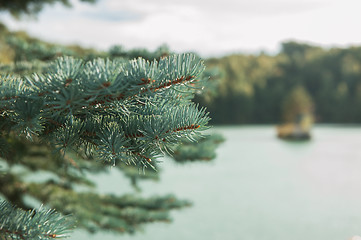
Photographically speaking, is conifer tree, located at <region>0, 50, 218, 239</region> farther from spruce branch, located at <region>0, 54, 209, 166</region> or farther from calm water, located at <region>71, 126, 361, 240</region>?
calm water, located at <region>71, 126, 361, 240</region>

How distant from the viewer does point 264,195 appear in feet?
30.8

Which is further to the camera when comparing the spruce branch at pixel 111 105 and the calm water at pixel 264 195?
the calm water at pixel 264 195

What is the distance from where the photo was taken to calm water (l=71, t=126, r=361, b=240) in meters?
6.43

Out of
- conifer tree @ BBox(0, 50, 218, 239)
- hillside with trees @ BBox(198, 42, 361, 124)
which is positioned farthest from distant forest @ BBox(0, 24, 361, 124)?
conifer tree @ BBox(0, 50, 218, 239)

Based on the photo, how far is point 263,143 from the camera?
20.5 m

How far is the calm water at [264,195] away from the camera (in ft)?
21.1

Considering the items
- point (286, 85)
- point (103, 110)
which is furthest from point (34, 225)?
point (286, 85)

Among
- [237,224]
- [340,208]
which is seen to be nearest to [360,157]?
[340,208]

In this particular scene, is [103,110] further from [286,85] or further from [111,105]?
[286,85]

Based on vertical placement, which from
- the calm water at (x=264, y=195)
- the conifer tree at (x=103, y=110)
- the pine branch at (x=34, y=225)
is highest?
the conifer tree at (x=103, y=110)

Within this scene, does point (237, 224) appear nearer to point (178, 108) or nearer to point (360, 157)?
point (178, 108)

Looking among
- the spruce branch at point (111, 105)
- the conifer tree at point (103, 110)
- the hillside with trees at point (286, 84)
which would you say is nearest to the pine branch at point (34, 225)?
the conifer tree at point (103, 110)

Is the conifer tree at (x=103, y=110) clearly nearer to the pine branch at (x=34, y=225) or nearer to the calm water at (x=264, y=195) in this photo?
the pine branch at (x=34, y=225)

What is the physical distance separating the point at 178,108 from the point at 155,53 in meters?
0.88
